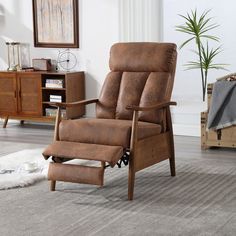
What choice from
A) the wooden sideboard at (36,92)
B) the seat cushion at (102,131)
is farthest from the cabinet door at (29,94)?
the seat cushion at (102,131)

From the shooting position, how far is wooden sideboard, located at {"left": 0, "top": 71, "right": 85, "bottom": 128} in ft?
21.2

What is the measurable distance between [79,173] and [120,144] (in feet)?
1.08

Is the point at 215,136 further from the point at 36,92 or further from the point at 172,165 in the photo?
the point at 36,92

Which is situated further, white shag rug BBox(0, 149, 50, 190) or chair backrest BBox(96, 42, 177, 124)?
chair backrest BBox(96, 42, 177, 124)

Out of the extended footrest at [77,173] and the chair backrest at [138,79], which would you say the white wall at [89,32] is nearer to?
the chair backrest at [138,79]

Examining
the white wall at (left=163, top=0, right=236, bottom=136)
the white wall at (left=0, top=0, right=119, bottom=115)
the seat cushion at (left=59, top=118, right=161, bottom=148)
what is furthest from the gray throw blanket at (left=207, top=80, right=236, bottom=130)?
the white wall at (left=163, top=0, right=236, bottom=136)

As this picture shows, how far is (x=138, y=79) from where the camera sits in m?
4.46

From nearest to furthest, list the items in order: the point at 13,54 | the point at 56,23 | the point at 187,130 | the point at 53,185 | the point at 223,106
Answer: the point at 53,185 → the point at 223,106 → the point at 187,130 → the point at 56,23 → the point at 13,54

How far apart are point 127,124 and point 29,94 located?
2.83m

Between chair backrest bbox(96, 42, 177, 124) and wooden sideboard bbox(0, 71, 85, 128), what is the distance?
189 cm

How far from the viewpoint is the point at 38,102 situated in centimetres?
655

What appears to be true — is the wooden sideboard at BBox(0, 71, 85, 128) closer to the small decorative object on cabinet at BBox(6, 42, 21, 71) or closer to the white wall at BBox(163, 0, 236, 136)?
the small decorative object on cabinet at BBox(6, 42, 21, 71)

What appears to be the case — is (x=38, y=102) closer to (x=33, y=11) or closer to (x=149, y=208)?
(x=33, y=11)

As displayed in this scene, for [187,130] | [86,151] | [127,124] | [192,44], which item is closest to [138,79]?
[127,124]
